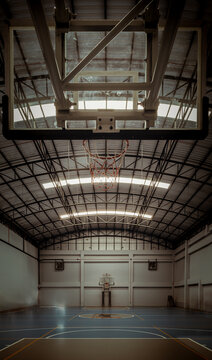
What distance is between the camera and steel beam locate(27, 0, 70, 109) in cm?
503

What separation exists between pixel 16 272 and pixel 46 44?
35.9 meters

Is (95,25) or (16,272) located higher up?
(95,25)

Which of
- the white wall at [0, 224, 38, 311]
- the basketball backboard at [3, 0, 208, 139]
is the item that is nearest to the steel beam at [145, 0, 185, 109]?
the basketball backboard at [3, 0, 208, 139]

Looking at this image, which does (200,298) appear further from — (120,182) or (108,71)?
(108,71)

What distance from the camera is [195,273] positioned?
129 feet

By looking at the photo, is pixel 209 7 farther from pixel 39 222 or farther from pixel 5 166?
pixel 39 222

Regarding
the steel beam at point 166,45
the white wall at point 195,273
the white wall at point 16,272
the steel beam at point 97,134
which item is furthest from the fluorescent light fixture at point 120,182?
the steel beam at point 166,45

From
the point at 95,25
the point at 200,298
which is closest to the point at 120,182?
the point at 200,298

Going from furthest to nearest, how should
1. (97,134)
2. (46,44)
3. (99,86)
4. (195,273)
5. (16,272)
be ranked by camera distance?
1. (195,273)
2. (16,272)
3. (97,134)
4. (99,86)
5. (46,44)

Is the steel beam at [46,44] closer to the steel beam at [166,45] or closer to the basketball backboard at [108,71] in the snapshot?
the basketball backboard at [108,71]

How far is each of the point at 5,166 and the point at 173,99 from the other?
14.0 m

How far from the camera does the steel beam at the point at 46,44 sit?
5027 millimetres

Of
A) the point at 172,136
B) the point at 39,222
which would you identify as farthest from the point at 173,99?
the point at 39,222

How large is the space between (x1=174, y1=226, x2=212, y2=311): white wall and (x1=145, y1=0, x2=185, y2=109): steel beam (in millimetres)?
28043
